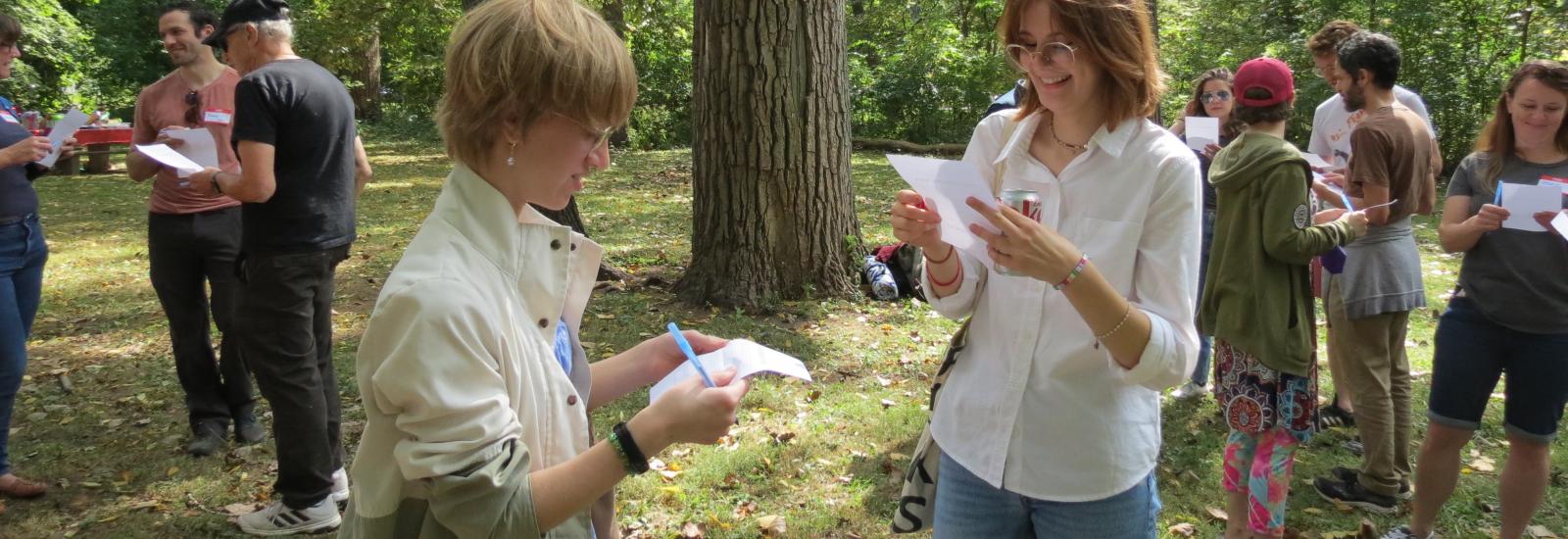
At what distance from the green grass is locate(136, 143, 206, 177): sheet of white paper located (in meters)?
1.41

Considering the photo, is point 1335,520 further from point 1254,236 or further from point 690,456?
point 690,456

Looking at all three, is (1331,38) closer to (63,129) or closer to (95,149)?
(63,129)

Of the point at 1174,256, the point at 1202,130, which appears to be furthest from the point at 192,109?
the point at 1202,130

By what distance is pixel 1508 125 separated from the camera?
142 inches

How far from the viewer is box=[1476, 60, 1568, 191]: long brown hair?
3432mm

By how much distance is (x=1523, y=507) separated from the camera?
3529 millimetres

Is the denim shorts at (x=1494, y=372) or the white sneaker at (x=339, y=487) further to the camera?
the white sneaker at (x=339, y=487)

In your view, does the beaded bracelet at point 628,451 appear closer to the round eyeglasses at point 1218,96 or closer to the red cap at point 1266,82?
the red cap at point 1266,82

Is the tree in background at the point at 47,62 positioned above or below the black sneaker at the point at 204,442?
above

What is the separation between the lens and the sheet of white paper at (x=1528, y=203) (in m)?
3.27

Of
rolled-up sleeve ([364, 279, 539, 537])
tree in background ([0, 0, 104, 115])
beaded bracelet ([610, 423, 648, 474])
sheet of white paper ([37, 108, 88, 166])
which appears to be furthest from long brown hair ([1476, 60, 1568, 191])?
tree in background ([0, 0, 104, 115])

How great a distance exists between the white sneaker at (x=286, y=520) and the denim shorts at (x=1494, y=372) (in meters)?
4.30

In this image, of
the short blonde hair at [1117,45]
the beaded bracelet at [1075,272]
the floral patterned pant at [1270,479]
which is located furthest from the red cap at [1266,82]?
the beaded bracelet at [1075,272]

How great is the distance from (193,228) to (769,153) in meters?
3.28
